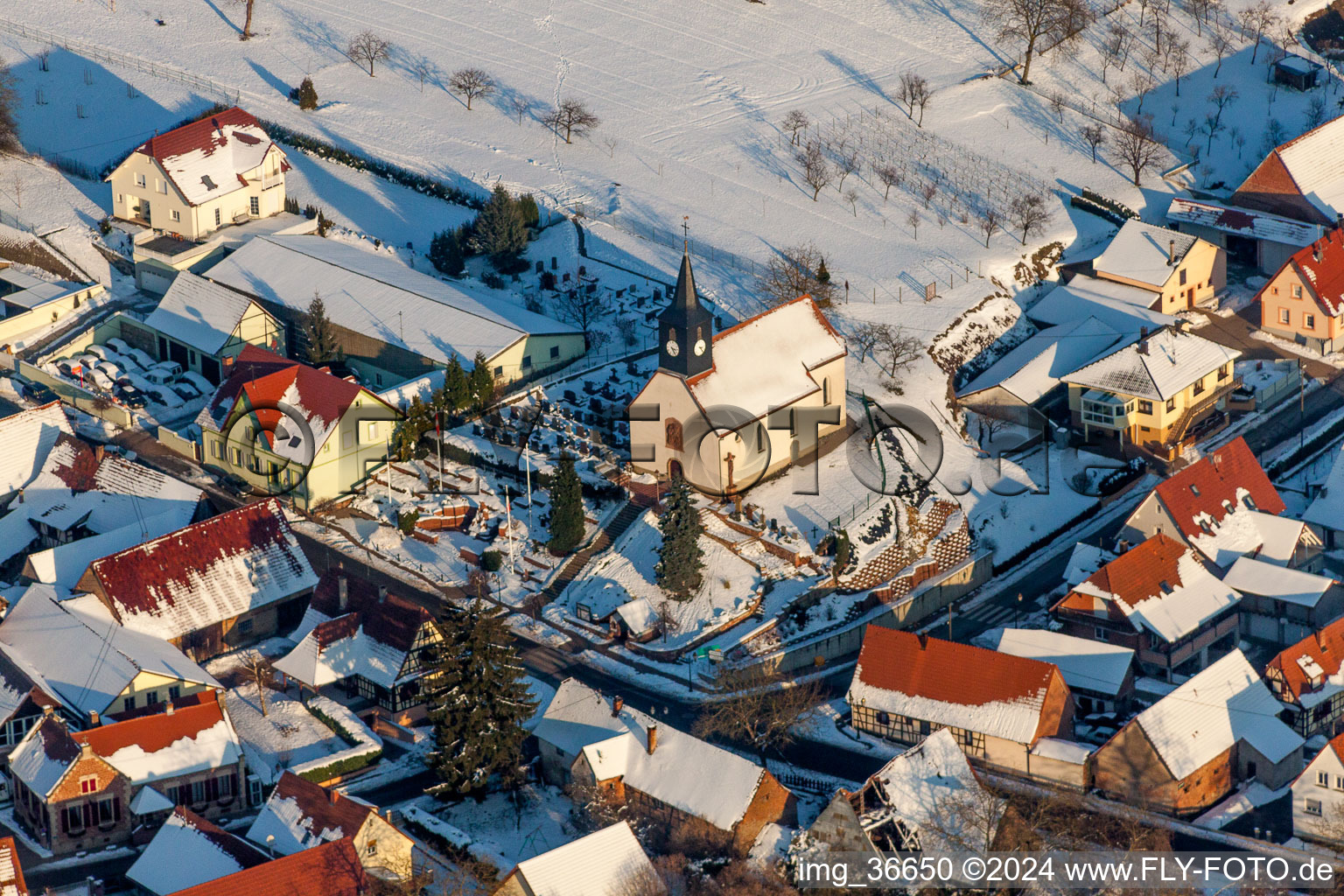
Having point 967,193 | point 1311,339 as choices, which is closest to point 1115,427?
point 1311,339

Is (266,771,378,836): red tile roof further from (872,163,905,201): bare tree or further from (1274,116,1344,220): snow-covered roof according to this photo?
(1274,116,1344,220): snow-covered roof

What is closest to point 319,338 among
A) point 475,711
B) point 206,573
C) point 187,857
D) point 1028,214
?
point 206,573

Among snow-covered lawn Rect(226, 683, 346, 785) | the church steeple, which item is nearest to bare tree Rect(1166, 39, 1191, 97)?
the church steeple

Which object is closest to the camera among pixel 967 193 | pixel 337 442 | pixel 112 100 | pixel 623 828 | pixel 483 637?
pixel 623 828

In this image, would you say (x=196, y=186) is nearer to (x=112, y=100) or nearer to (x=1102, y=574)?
(x=112, y=100)

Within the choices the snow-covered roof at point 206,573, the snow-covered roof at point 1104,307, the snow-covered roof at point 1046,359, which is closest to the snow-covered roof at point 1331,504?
the snow-covered roof at point 1046,359
